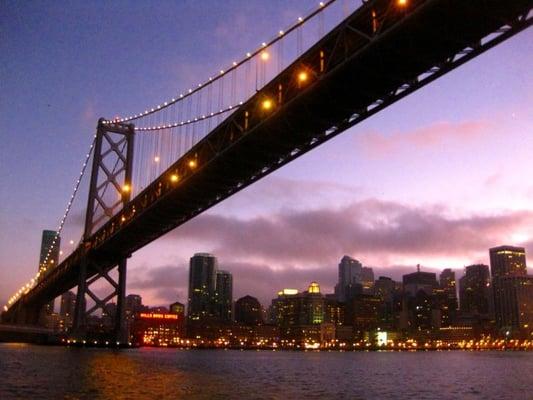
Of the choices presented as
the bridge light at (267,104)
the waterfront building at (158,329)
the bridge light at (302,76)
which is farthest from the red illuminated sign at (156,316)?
the bridge light at (302,76)

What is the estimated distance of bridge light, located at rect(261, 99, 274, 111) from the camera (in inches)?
1300

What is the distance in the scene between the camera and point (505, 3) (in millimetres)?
21203

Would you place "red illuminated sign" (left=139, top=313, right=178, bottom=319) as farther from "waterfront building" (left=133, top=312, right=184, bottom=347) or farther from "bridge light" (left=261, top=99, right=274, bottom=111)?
"bridge light" (left=261, top=99, right=274, bottom=111)

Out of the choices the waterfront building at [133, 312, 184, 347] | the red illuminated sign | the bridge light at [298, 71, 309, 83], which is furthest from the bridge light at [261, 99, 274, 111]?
the red illuminated sign

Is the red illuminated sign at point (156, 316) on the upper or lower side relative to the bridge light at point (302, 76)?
lower

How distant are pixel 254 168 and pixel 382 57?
51.3 ft

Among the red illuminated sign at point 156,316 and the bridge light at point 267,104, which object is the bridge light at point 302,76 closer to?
the bridge light at point 267,104

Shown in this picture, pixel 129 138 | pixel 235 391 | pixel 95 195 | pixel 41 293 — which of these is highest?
pixel 129 138

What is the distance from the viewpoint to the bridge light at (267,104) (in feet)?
108

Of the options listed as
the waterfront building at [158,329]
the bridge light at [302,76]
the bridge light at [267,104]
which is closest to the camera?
the bridge light at [302,76]

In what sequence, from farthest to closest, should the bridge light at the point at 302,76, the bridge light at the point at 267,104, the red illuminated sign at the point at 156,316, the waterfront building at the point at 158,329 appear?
the red illuminated sign at the point at 156,316 → the waterfront building at the point at 158,329 → the bridge light at the point at 267,104 → the bridge light at the point at 302,76

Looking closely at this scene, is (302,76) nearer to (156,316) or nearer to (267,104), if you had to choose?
(267,104)

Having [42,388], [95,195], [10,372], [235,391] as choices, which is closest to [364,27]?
[235,391]

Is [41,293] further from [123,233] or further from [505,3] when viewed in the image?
[505,3]
